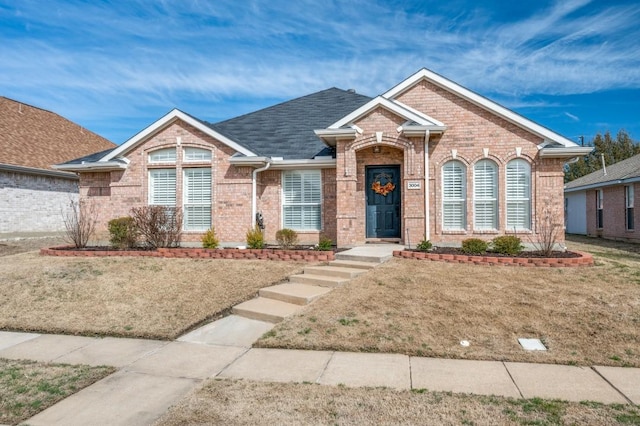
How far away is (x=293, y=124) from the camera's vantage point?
52.4ft

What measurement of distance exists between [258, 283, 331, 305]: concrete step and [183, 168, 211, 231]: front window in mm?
5919

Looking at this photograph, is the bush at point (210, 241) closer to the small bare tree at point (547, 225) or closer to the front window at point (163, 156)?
the front window at point (163, 156)

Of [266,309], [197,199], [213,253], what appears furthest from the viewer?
[197,199]

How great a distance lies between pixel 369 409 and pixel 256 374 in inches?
58.5

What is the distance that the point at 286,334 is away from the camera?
5.87 metres

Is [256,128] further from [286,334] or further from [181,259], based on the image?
[286,334]

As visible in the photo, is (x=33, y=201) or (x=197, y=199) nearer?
(x=197, y=199)

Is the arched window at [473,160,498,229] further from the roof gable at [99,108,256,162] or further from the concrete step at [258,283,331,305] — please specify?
Answer: the roof gable at [99,108,256,162]

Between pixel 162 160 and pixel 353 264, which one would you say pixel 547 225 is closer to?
pixel 353 264

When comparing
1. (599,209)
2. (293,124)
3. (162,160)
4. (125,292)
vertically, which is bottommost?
(125,292)

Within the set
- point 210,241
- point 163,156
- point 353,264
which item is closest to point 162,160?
point 163,156

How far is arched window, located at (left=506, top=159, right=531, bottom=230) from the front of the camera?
11703mm

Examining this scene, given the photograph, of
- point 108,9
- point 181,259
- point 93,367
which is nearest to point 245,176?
point 181,259

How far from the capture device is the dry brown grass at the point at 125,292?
655 centimetres
